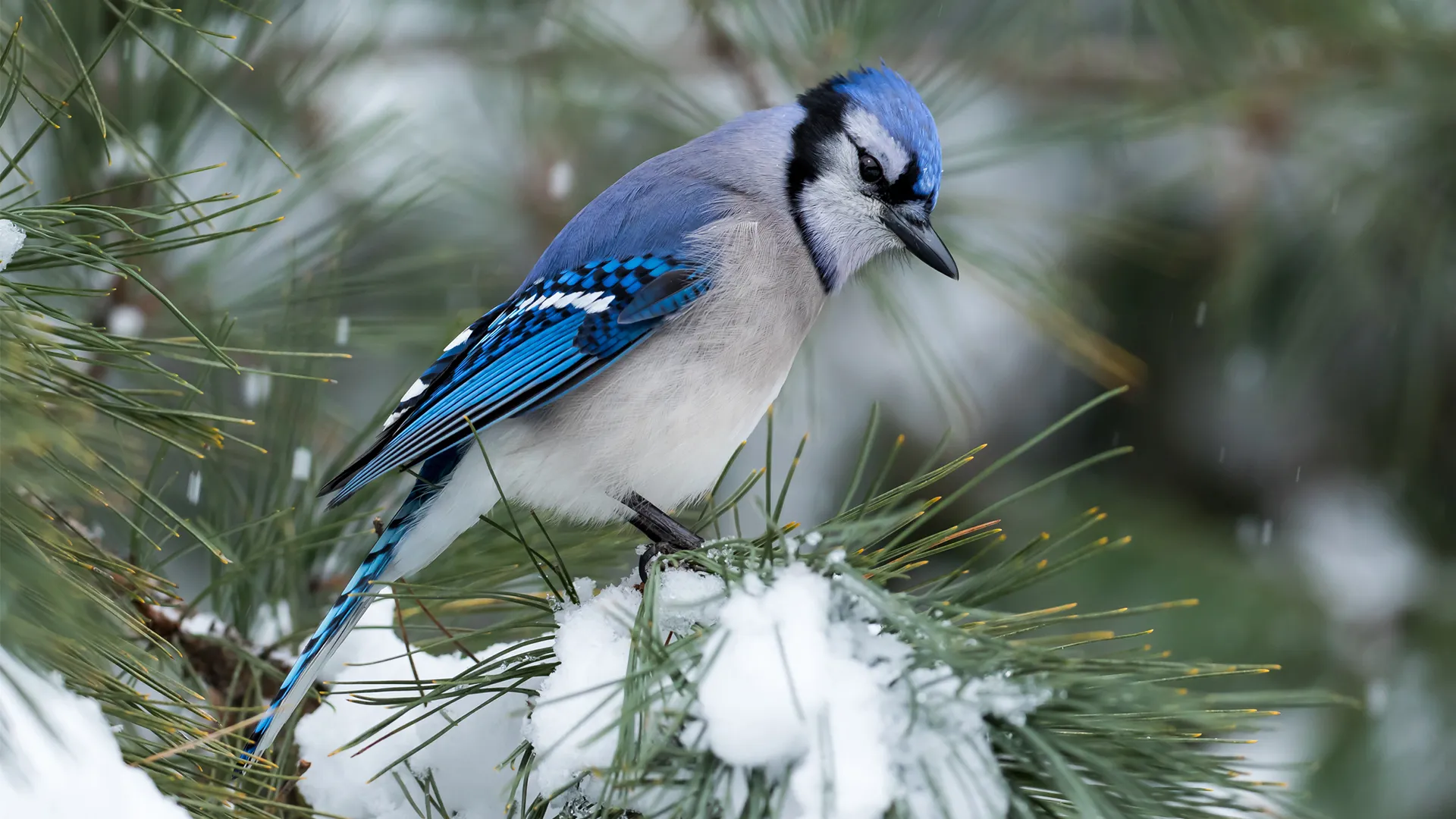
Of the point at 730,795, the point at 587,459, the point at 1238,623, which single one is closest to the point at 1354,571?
the point at 1238,623

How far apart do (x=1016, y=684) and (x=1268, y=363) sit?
5.99 ft

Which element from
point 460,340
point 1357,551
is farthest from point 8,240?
point 1357,551

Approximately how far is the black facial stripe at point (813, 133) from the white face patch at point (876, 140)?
0.06 ft

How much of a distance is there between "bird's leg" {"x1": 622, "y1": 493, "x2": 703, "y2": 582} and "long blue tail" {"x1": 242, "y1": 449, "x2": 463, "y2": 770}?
226 mm

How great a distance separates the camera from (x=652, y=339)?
1511 millimetres

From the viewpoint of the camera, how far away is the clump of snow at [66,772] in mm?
738

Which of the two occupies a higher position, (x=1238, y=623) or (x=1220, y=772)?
(x=1238, y=623)

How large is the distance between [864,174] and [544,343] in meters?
0.51

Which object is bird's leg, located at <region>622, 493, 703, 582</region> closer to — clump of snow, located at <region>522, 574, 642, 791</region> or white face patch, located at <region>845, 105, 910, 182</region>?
clump of snow, located at <region>522, 574, 642, 791</region>

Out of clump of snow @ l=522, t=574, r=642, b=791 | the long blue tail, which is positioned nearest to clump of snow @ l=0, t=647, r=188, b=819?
the long blue tail

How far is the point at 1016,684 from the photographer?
2.64 ft

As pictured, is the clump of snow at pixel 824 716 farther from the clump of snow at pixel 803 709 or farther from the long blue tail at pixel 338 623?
the long blue tail at pixel 338 623

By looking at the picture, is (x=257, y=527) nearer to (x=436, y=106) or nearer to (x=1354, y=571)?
(x=436, y=106)

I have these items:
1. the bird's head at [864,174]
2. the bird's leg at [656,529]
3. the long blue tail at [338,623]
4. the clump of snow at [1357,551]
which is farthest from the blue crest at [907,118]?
the clump of snow at [1357,551]
